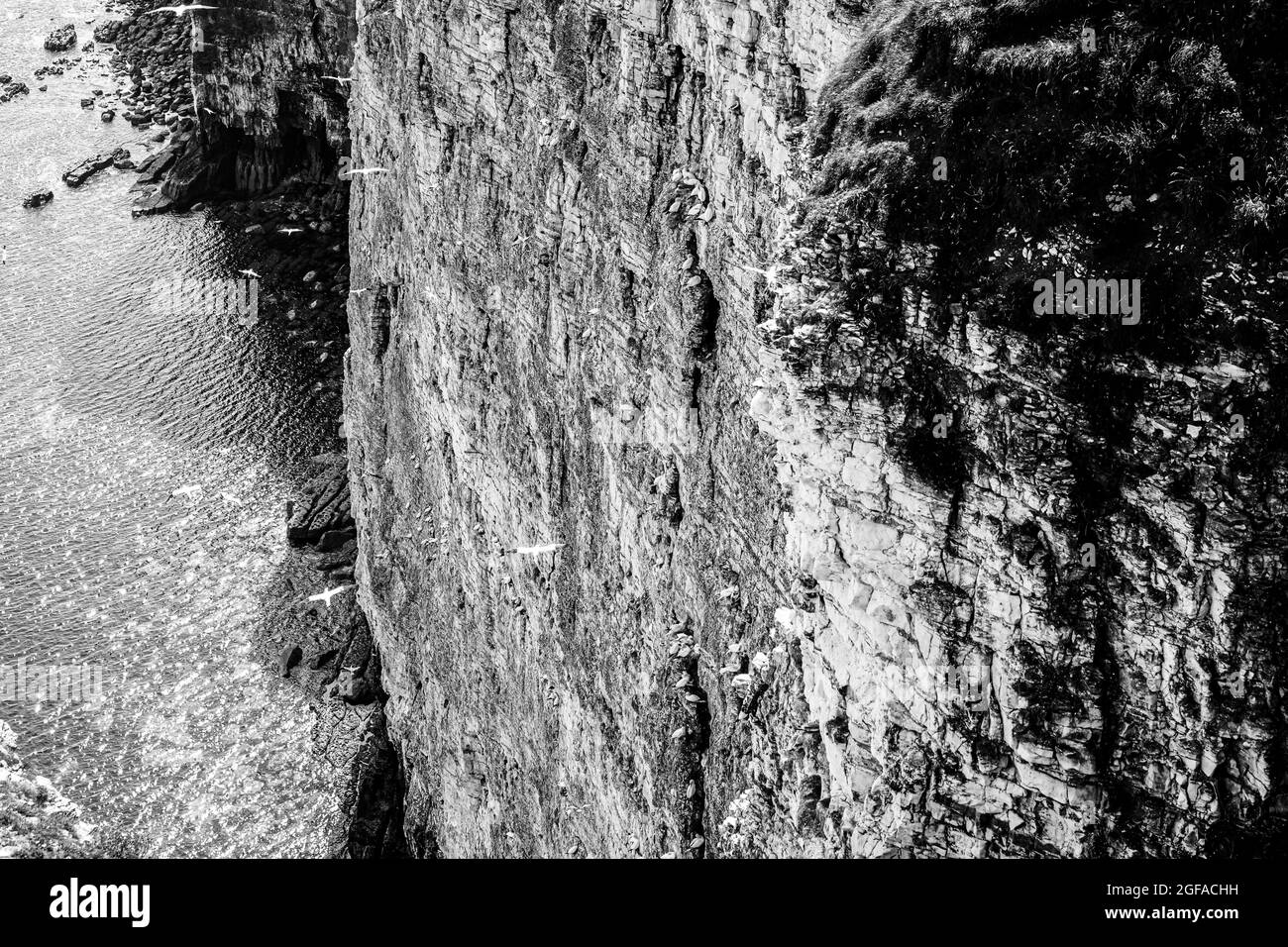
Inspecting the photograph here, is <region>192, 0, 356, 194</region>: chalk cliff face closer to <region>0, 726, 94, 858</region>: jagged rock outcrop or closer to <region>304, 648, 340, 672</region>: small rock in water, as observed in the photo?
<region>304, 648, 340, 672</region>: small rock in water

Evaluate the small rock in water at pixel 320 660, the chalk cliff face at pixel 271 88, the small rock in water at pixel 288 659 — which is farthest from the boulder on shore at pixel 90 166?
the small rock in water at pixel 320 660

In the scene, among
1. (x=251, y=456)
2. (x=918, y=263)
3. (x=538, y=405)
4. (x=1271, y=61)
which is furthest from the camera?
(x=251, y=456)

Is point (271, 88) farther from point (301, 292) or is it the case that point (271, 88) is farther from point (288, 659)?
point (288, 659)

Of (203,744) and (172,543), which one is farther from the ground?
(172,543)

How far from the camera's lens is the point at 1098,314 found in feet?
56.2

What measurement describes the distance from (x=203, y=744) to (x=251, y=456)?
2452 centimetres

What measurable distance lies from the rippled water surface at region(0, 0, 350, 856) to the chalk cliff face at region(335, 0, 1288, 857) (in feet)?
67.6

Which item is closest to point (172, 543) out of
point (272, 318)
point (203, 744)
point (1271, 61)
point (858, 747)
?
point (203, 744)

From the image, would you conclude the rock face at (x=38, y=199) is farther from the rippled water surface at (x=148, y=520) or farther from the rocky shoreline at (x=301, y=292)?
the rippled water surface at (x=148, y=520)

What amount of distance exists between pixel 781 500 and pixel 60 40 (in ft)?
441

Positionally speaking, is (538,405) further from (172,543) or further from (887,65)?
(172,543)

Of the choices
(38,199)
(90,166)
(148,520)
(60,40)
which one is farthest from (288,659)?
(60,40)

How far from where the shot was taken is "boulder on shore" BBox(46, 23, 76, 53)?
13075 cm

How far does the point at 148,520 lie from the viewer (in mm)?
75750
